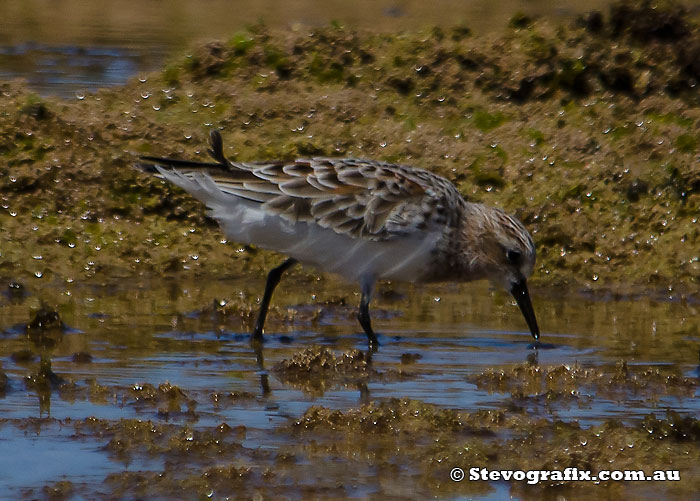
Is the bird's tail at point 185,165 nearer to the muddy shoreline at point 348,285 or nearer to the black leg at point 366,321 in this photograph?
the muddy shoreline at point 348,285

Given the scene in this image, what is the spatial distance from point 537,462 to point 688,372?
2.41 metres

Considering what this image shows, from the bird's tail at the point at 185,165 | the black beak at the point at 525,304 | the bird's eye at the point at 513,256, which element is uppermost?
the bird's tail at the point at 185,165

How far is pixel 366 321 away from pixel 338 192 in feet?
3.05

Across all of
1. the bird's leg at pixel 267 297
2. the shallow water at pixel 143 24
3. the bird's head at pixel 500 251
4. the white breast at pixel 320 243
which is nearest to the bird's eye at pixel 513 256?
the bird's head at pixel 500 251

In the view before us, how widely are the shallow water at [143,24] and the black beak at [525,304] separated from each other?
28.3 feet

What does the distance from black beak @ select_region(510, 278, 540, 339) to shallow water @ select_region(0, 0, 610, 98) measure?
8.61 m

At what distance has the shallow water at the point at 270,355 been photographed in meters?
6.29

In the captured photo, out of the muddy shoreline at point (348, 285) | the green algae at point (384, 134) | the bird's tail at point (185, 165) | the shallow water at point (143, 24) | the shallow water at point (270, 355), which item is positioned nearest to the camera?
the muddy shoreline at point (348, 285)

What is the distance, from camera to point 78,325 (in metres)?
9.05

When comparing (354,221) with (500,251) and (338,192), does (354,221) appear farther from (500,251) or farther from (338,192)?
(500,251)

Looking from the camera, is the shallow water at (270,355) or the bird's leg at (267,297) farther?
the bird's leg at (267,297)

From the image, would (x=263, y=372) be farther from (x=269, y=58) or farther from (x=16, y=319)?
(x=269, y=58)

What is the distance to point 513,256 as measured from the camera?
9422 mm

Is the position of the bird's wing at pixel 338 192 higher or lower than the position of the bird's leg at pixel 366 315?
higher
